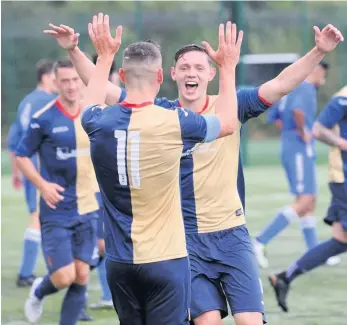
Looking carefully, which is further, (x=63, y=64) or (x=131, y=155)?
(x=63, y=64)

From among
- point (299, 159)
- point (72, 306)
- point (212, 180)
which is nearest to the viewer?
point (212, 180)

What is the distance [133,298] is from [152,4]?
65.0 ft

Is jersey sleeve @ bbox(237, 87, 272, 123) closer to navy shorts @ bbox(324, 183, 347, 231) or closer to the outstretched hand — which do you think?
the outstretched hand

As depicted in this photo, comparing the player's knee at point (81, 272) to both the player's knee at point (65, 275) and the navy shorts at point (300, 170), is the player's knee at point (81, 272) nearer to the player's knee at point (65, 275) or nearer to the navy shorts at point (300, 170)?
the player's knee at point (65, 275)

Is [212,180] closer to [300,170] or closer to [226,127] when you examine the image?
[226,127]

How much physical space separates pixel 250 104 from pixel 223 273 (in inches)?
38.5

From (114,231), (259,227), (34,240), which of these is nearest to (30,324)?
(34,240)

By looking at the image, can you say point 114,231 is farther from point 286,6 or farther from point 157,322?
point 286,6

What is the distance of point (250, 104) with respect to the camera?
5.59 m

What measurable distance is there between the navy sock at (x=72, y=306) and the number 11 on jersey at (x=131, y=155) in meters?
2.77

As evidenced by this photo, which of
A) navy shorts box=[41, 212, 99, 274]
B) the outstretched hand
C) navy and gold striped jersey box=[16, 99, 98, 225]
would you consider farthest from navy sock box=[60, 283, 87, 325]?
the outstretched hand

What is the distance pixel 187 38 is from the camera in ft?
81.1

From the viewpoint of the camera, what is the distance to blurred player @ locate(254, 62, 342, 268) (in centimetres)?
1054

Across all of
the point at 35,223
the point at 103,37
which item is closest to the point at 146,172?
the point at 103,37
